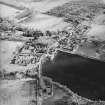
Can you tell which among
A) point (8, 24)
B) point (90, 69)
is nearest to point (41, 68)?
point (90, 69)

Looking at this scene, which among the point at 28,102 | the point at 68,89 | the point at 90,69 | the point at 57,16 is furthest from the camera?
the point at 57,16

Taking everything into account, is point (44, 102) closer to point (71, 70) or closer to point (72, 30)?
point (71, 70)

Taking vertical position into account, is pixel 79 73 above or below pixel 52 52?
below

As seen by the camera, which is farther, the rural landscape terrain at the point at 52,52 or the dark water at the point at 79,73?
the dark water at the point at 79,73

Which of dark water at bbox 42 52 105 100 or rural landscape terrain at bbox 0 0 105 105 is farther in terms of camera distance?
dark water at bbox 42 52 105 100

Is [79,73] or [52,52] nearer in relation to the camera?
[79,73]

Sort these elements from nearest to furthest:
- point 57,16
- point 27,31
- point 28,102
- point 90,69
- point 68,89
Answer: point 28,102, point 68,89, point 90,69, point 27,31, point 57,16
